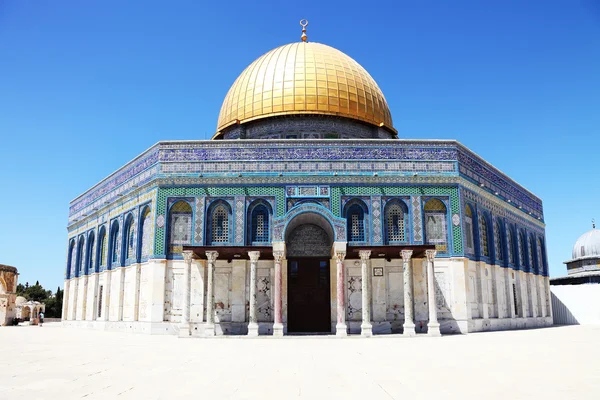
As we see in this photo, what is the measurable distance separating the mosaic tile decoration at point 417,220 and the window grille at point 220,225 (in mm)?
8069

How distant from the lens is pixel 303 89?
2655 cm

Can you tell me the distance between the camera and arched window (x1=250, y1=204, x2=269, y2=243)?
2242cm

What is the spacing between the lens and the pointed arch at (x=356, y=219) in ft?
73.6

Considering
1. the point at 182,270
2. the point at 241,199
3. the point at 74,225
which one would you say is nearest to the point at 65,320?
the point at 74,225

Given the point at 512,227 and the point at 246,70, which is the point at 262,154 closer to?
the point at 246,70

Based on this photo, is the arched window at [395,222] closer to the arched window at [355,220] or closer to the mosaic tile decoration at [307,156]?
the arched window at [355,220]

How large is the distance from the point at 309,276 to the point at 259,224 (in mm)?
3115

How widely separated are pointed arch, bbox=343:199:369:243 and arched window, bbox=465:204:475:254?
15.8ft

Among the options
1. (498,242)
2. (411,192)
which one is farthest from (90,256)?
(498,242)

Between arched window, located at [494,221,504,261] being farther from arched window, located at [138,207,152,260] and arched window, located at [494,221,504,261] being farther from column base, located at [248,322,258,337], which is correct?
arched window, located at [138,207,152,260]

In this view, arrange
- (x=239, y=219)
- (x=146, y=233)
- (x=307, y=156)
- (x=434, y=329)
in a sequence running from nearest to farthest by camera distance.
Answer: (x=434, y=329) → (x=239, y=219) → (x=307, y=156) → (x=146, y=233)

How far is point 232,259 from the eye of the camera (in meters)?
21.9

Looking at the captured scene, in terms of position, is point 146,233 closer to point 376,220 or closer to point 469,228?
point 376,220

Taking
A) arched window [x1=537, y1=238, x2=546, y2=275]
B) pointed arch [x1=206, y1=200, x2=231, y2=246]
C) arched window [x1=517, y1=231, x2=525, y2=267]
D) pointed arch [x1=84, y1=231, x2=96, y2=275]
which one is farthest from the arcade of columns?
arched window [x1=537, y1=238, x2=546, y2=275]
